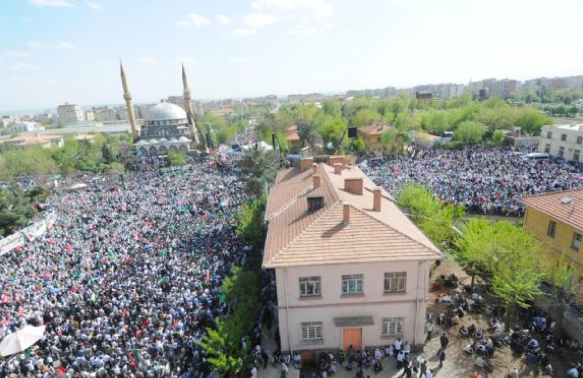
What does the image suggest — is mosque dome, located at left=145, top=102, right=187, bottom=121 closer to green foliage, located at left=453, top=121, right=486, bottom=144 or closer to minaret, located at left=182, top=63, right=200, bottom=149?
minaret, located at left=182, top=63, right=200, bottom=149

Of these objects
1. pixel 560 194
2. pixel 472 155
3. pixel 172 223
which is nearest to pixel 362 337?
pixel 560 194

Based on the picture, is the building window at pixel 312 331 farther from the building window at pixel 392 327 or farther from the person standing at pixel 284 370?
the building window at pixel 392 327

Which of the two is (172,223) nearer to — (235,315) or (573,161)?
(235,315)

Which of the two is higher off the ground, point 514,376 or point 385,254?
point 385,254

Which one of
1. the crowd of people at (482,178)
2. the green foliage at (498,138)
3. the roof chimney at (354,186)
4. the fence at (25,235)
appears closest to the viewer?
the roof chimney at (354,186)

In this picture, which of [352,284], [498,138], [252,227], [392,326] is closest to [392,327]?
[392,326]

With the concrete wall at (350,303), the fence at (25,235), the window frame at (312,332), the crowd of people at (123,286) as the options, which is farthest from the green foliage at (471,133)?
the fence at (25,235)

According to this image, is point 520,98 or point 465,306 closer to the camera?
point 465,306
